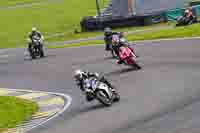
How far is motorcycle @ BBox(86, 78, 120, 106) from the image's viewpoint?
648 inches

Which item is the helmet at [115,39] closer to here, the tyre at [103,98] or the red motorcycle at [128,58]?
the red motorcycle at [128,58]

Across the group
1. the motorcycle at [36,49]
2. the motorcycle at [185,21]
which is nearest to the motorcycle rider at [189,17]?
the motorcycle at [185,21]

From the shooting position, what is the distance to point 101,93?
16.6 m

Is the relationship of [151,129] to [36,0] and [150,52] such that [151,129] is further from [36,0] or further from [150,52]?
[36,0]

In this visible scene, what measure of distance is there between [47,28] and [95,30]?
381 inches

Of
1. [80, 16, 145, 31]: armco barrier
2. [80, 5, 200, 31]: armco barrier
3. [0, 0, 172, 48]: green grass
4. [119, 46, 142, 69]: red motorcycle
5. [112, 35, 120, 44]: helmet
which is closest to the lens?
[119, 46, 142, 69]: red motorcycle

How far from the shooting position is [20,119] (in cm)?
1705

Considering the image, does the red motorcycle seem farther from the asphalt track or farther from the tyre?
the tyre

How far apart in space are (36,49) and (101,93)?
721 inches

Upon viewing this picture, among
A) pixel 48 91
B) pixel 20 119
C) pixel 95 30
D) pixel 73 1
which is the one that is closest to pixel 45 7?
pixel 73 1

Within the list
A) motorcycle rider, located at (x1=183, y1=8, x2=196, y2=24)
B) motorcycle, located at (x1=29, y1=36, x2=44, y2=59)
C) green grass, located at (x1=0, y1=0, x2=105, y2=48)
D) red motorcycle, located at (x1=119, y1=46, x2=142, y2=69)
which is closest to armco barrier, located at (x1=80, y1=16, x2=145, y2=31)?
green grass, located at (x1=0, y1=0, x2=105, y2=48)

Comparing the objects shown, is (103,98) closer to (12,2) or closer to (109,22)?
(109,22)

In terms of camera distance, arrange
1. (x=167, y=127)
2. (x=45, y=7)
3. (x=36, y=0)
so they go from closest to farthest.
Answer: (x=167, y=127) < (x=45, y=7) < (x=36, y=0)

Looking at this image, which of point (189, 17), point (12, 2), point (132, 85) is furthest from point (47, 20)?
point (132, 85)
